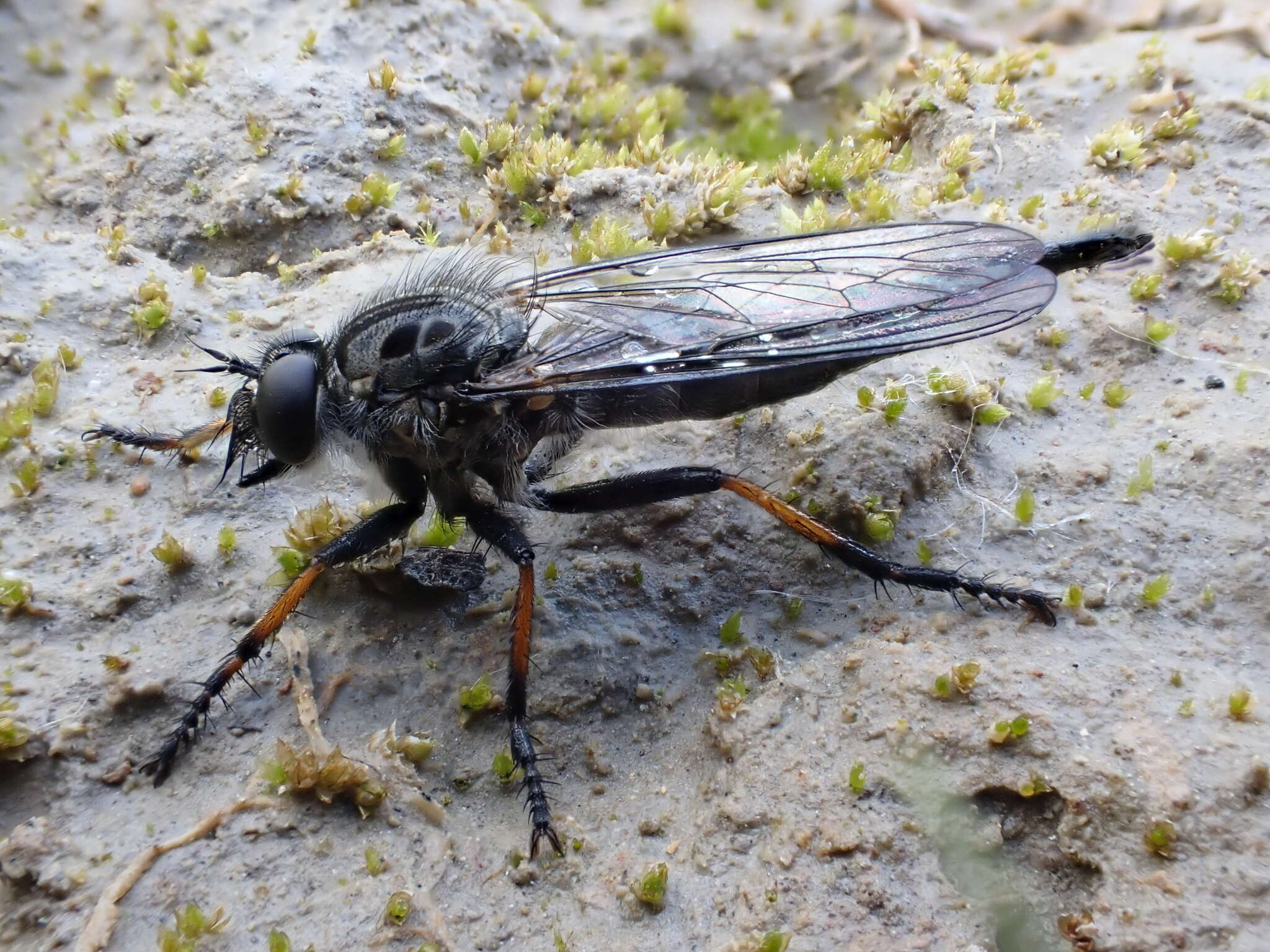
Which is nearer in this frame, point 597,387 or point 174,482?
point 597,387

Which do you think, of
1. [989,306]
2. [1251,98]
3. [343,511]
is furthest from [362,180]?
[1251,98]

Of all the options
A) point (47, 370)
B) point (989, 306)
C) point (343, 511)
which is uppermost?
point (989, 306)

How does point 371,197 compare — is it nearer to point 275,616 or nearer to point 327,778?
point 275,616

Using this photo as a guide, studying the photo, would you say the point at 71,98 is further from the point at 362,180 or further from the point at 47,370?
the point at 47,370

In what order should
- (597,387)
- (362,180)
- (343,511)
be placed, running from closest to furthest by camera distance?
(597,387), (343,511), (362,180)

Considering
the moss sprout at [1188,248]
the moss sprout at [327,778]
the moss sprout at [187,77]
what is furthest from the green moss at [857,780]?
the moss sprout at [187,77]

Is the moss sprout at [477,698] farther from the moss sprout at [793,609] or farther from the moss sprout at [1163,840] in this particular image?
the moss sprout at [1163,840]

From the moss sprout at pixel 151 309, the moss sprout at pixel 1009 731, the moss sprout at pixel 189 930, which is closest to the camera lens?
the moss sprout at pixel 189 930
